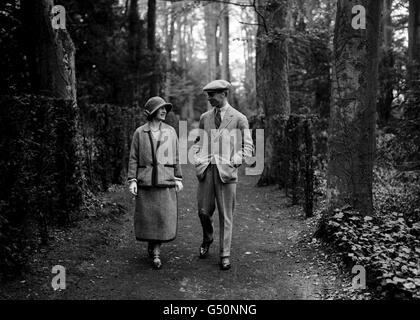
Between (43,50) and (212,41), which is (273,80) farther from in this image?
(212,41)

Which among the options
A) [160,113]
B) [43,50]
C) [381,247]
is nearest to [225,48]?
[43,50]

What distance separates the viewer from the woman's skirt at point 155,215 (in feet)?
20.5

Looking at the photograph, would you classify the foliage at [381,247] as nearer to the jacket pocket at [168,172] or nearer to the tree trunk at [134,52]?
the jacket pocket at [168,172]

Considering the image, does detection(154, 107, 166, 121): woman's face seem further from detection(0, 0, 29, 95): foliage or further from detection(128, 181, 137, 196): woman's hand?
detection(0, 0, 29, 95): foliage

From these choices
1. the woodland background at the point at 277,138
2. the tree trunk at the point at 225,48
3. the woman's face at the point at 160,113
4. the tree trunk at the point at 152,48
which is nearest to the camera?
the woodland background at the point at 277,138

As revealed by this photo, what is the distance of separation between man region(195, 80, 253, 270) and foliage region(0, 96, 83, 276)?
86.1 inches

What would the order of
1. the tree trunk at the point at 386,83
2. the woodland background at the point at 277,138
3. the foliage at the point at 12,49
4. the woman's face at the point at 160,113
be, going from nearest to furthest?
the woodland background at the point at 277,138 < the woman's face at the point at 160,113 < the foliage at the point at 12,49 < the tree trunk at the point at 386,83

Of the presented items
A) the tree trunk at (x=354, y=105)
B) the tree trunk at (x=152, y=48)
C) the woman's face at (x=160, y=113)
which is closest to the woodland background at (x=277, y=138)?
the tree trunk at (x=354, y=105)

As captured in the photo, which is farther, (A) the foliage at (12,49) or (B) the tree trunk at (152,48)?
(B) the tree trunk at (152,48)

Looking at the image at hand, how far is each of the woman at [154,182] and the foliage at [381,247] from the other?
234 cm

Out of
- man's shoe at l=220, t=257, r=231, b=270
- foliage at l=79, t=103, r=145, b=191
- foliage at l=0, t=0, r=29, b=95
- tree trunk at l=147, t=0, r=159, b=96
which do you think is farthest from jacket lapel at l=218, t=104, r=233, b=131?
tree trunk at l=147, t=0, r=159, b=96
